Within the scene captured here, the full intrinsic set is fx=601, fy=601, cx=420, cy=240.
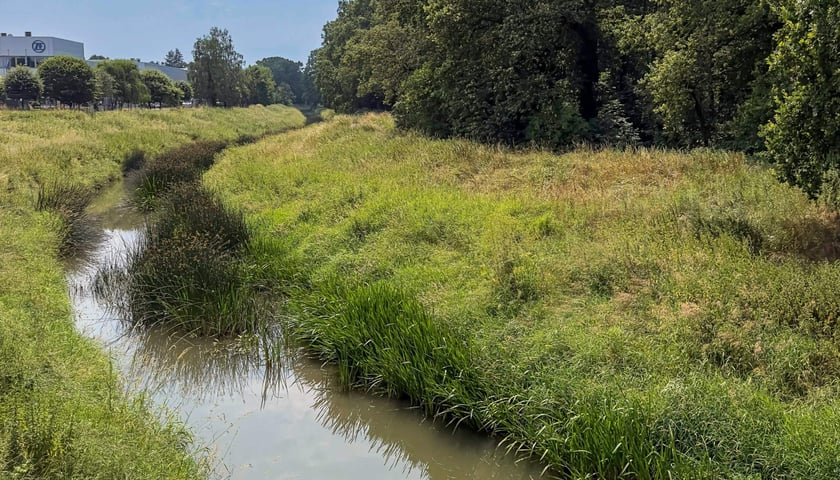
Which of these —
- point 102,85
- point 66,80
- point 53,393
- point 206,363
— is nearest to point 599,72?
point 206,363

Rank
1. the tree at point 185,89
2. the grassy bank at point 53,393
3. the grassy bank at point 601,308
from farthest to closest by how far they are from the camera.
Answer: the tree at point 185,89 < the grassy bank at point 601,308 < the grassy bank at point 53,393

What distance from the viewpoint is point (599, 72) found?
66.8 ft

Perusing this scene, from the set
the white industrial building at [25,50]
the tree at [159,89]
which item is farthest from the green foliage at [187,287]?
the white industrial building at [25,50]

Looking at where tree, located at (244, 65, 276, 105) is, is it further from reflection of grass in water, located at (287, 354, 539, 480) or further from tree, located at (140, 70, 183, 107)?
reflection of grass in water, located at (287, 354, 539, 480)

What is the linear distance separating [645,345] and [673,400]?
991 mm

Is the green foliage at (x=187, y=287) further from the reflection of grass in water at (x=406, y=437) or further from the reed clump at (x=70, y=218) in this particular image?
the reed clump at (x=70, y=218)

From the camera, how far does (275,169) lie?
17.0m

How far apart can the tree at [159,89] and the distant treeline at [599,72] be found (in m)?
A: 47.9

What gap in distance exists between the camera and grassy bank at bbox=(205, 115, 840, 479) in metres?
4.91

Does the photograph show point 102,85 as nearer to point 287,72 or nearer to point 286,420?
point 286,420

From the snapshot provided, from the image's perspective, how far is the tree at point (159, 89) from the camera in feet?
211

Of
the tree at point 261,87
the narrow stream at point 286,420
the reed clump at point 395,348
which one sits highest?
the tree at point 261,87

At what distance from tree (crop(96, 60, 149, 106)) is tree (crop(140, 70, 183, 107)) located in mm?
3980

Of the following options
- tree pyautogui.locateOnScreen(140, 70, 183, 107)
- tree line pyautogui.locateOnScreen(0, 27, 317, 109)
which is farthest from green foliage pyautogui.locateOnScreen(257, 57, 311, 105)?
tree pyautogui.locateOnScreen(140, 70, 183, 107)
